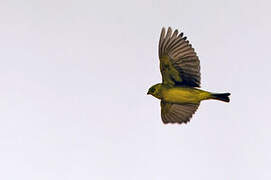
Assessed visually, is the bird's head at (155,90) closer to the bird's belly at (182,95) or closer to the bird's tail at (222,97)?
the bird's belly at (182,95)

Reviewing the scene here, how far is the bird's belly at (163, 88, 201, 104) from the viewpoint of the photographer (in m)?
1.34

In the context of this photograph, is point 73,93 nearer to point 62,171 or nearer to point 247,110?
point 62,171

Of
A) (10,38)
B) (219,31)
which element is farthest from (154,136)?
(10,38)

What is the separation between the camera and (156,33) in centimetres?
145

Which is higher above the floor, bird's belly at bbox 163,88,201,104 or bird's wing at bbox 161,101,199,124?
bird's belly at bbox 163,88,201,104

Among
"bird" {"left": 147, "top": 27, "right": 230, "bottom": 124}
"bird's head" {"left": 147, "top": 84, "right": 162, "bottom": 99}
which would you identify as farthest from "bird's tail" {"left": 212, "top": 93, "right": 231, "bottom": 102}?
"bird's head" {"left": 147, "top": 84, "right": 162, "bottom": 99}

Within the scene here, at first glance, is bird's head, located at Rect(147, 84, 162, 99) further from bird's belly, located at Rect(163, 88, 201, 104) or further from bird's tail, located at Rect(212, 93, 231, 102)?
bird's tail, located at Rect(212, 93, 231, 102)

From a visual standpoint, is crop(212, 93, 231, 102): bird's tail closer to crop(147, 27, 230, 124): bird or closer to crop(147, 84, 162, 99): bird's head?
crop(147, 27, 230, 124): bird

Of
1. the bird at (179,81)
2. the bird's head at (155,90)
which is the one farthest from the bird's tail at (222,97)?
the bird's head at (155,90)

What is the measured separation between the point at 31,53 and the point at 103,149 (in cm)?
33

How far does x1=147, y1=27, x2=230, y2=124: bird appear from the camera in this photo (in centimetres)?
132

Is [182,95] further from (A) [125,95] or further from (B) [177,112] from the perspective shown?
(A) [125,95]

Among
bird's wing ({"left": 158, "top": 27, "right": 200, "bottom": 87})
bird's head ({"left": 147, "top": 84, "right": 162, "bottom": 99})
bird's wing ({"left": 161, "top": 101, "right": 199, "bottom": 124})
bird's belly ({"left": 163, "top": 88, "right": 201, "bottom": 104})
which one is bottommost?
bird's wing ({"left": 161, "top": 101, "right": 199, "bottom": 124})

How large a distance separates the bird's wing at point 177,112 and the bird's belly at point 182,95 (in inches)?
0.5
